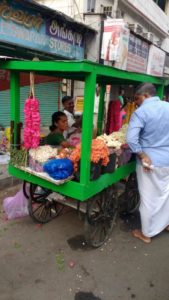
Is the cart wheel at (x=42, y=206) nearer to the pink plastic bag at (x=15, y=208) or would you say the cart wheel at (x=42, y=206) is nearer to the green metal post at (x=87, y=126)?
the pink plastic bag at (x=15, y=208)

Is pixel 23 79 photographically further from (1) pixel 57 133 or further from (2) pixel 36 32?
(2) pixel 36 32

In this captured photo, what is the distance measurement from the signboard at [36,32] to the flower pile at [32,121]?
2.92 m

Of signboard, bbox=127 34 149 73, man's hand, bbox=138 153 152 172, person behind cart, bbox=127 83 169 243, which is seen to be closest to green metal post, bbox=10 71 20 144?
person behind cart, bbox=127 83 169 243

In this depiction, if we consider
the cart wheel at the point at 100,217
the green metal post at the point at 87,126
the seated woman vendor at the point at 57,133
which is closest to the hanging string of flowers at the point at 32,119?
the green metal post at the point at 87,126

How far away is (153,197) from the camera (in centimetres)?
330

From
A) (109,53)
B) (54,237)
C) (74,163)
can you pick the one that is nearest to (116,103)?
(74,163)

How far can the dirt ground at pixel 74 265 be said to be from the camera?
2553 millimetres

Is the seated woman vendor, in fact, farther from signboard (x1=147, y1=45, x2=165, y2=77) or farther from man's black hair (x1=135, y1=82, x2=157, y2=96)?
signboard (x1=147, y1=45, x2=165, y2=77)

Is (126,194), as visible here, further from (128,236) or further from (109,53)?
(109,53)

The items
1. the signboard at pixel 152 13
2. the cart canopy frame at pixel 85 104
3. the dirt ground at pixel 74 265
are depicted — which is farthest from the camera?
the signboard at pixel 152 13

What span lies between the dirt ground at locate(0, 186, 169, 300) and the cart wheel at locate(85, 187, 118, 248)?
12 centimetres

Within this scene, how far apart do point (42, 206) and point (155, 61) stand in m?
8.91

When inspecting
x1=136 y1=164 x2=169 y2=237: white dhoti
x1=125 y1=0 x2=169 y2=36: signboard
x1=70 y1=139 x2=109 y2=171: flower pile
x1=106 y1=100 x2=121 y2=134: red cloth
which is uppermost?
x1=125 y1=0 x2=169 y2=36: signboard

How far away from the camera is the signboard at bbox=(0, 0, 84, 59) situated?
16.4ft
